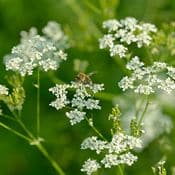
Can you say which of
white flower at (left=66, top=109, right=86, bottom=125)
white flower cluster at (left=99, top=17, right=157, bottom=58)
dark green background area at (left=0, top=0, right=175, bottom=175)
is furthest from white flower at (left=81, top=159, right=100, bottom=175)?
dark green background area at (left=0, top=0, right=175, bottom=175)

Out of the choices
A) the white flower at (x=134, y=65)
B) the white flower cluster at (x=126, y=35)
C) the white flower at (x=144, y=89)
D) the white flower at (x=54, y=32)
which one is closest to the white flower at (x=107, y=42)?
the white flower cluster at (x=126, y=35)

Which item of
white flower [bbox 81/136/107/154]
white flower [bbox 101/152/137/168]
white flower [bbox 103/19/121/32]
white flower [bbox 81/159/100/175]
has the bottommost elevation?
white flower [bbox 101/152/137/168]

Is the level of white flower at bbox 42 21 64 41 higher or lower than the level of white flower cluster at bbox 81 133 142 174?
higher

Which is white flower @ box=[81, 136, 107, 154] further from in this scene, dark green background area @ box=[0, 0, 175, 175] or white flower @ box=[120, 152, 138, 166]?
dark green background area @ box=[0, 0, 175, 175]

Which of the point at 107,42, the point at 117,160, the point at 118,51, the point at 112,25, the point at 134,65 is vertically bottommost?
the point at 117,160

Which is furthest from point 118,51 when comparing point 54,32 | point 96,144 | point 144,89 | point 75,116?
point 54,32

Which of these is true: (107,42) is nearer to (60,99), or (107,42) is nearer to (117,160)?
(60,99)

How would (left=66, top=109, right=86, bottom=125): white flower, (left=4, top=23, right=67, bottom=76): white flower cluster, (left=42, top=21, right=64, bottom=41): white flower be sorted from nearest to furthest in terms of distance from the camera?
(left=66, top=109, right=86, bottom=125): white flower, (left=4, top=23, right=67, bottom=76): white flower cluster, (left=42, top=21, right=64, bottom=41): white flower

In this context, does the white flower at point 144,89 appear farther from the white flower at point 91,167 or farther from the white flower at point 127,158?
the white flower at point 91,167

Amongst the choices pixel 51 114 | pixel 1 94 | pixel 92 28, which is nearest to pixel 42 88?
pixel 51 114

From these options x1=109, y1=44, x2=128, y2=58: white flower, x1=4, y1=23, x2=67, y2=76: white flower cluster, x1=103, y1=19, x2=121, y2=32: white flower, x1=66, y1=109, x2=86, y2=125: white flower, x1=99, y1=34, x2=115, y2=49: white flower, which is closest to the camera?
x1=66, y1=109, x2=86, y2=125: white flower
